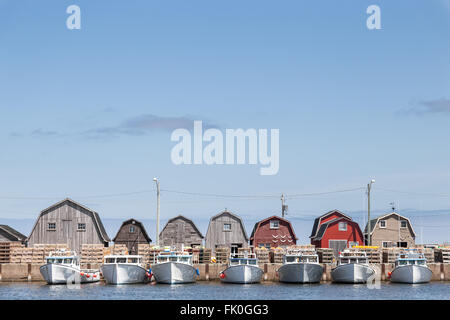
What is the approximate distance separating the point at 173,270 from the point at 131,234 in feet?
76.4

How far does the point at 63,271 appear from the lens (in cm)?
6109

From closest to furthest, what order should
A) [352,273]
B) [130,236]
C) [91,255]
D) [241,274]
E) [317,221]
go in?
[241,274]
[352,273]
[91,255]
[130,236]
[317,221]

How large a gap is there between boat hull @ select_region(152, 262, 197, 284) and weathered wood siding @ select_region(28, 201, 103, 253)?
2157cm

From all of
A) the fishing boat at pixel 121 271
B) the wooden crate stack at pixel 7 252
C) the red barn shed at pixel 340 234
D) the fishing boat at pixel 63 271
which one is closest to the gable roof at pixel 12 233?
the wooden crate stack at pixel 7 252

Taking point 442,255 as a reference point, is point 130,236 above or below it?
above

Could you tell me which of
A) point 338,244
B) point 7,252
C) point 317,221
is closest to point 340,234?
point 338,244

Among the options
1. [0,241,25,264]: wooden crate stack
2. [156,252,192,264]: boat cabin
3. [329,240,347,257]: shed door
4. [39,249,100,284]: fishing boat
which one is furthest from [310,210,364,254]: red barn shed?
[0,241,25,264]: wooden crate stack

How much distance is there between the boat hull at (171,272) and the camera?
201ft

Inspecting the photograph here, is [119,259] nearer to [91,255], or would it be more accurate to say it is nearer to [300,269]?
[91,255]

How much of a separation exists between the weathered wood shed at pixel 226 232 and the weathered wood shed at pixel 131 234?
27.9 feet

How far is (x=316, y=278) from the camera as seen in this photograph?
64125 mm

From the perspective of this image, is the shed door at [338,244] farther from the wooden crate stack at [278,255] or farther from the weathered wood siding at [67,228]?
the weathered wood siding at [67,228]
